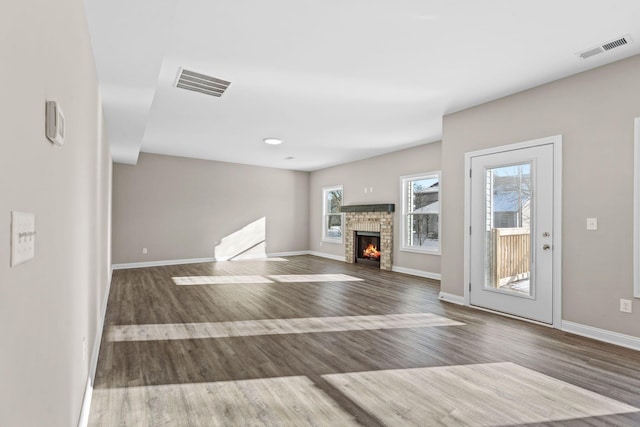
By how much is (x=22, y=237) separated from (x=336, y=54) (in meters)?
2.83

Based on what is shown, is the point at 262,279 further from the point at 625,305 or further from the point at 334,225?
the point at 625,305

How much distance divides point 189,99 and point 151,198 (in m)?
4.21

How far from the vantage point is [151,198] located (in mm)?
7648

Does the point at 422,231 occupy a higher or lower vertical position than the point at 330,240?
higher

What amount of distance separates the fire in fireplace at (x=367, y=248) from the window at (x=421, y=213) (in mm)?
902

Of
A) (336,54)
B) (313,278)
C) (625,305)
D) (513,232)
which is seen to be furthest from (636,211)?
(313,278)

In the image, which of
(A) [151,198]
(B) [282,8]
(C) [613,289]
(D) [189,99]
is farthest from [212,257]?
(C) [613,289]

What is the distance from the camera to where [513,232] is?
3994 mm

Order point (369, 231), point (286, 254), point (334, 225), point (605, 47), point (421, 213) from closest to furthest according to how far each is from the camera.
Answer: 1. point (605, 47)
2. point (421, 213)
3. point (369, 231)
4. point (334, 225)
5. point (286, 254)

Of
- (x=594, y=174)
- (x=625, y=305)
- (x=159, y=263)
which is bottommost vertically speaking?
(x=159, y=263)

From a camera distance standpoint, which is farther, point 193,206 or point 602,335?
point 193,206

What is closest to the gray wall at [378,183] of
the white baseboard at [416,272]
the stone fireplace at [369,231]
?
the white baseboard at [416,272]

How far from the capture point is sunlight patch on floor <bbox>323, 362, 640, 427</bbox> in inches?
78.8

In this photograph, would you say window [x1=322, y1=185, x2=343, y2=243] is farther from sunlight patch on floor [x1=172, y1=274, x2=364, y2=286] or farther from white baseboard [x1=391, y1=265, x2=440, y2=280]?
sunlight patch on floor [x1=172, y1=274, x2=364, y2=286]
